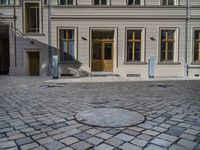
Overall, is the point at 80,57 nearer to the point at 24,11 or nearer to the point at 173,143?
the point at 24,11

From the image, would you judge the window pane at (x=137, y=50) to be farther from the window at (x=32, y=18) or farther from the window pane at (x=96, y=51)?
the window at (x=32, y=18)

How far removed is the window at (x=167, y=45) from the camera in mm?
16094

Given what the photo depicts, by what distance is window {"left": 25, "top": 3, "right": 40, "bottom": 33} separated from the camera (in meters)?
16.2

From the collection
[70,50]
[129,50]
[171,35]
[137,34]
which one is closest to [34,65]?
[70,50]

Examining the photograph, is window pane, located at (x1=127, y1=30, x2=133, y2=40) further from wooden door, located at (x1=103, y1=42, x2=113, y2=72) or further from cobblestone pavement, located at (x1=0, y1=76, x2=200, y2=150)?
cobblestone pavement, located at (x1=0, y1=76, x2=200, y2=150)

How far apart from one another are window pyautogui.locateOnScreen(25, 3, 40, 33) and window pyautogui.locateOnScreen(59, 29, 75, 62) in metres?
1.98

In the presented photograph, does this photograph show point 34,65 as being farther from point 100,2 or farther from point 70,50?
point 100,2

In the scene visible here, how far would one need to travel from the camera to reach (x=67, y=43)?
52.7 ft

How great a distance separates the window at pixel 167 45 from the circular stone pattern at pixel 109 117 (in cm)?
1145

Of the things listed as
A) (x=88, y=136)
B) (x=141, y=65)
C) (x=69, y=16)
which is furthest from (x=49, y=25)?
(x=88, y=136)

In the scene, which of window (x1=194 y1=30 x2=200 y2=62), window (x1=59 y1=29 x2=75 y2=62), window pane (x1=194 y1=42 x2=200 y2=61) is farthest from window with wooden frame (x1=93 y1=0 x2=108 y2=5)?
window pane (x1=194 y1=42 x2=200 y2=61)

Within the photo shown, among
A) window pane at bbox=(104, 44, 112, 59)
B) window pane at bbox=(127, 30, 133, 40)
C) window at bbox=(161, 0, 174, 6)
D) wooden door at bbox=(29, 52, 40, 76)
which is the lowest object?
wooden door at bbox=(29, 52, 40, 76)

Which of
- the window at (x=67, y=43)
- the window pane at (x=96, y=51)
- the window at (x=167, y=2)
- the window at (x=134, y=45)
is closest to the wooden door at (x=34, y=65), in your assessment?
the window at (x=67, y=43)

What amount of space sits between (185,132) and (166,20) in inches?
522
